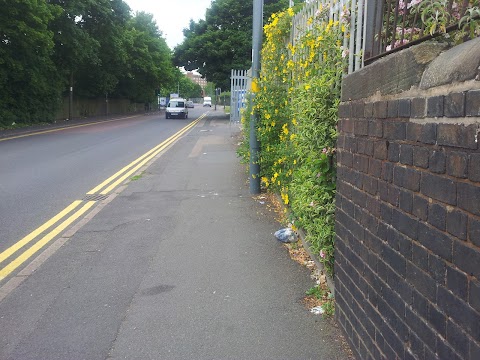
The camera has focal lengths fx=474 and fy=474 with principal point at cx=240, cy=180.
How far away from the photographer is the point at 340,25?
156 inches

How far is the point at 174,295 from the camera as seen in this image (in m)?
4.06

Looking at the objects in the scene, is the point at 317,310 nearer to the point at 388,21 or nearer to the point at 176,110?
the point at 388,21

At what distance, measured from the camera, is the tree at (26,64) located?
22109mm

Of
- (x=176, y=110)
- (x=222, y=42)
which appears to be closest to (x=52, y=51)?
(x=176, y=110)

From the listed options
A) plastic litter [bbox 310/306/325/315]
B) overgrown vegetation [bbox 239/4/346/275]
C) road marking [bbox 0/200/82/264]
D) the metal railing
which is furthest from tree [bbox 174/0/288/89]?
plastic litter [bbox 310/306/325/315]

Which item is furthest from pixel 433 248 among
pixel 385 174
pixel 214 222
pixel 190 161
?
pixel 190 161

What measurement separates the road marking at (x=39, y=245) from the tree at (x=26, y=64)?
1797 centimetres

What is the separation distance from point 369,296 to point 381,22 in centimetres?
174

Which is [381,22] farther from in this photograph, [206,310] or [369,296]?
[206,310]

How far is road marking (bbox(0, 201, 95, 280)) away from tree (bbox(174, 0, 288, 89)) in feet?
116

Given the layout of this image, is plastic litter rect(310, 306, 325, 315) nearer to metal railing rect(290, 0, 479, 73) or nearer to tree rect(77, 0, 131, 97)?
metal railing rect(290, 0, 479, 73)

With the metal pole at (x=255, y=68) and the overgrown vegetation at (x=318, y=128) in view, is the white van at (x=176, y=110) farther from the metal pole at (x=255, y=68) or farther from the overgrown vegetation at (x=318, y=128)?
the overgrown vegetation at (x=318, y=128)

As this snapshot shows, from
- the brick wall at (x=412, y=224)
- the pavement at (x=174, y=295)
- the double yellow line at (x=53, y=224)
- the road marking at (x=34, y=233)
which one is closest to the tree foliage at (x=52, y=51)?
the double yellow line at (x=53, y=224)

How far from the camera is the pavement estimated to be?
3207mm
